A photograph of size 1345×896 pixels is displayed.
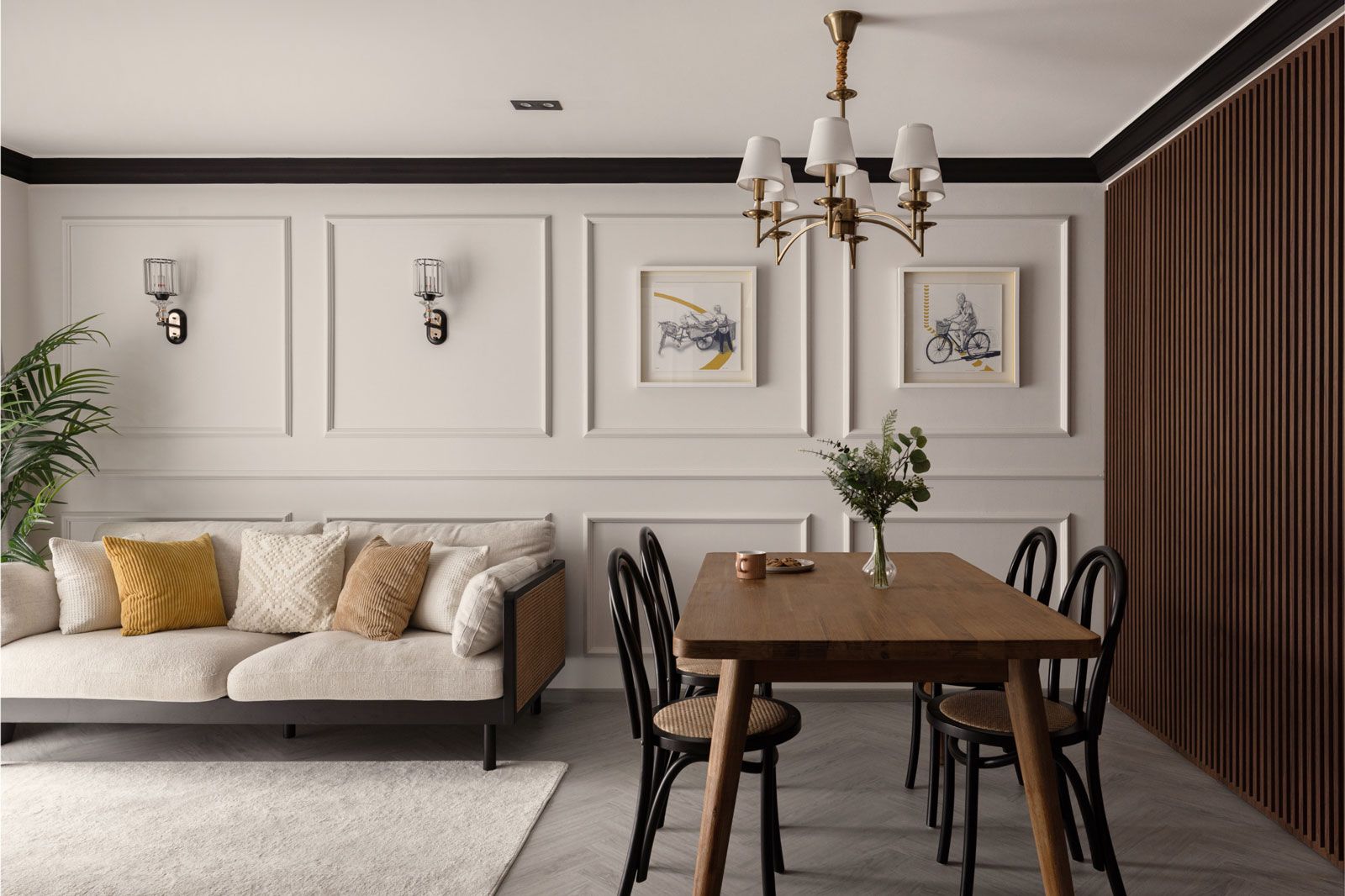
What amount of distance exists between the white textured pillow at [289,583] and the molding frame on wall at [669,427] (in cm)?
132

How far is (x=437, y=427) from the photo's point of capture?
428cm

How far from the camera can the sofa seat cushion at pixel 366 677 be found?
3.21m

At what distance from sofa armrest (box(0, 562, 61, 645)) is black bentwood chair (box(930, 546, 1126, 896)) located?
11.5 feet

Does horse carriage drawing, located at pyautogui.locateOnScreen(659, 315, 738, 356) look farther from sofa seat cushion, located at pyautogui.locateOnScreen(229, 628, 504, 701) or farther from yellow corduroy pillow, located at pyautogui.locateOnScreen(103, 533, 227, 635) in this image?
yellow corduroy pillow, located at pyautogui.locateOnScreen(103, 533, 227, 635)

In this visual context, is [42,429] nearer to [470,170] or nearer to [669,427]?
[470,170]

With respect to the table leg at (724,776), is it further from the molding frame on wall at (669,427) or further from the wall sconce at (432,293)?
Answer: the wall sconce at (432,293)

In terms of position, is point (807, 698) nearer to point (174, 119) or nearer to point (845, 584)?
point (845, 584)

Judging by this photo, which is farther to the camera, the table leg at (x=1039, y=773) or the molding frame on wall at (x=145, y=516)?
the molding frame on wall at (x=145, y=516)

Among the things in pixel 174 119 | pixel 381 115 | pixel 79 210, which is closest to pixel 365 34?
pixel 381 115

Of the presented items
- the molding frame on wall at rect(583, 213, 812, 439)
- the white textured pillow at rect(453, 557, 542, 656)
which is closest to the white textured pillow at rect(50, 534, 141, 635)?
the white textured pillow at rect(453, 557, 542, 656)

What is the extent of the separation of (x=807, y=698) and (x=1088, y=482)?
1738mm

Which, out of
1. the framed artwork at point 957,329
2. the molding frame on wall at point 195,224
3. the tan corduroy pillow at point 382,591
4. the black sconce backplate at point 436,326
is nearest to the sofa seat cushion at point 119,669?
the tan corduroy pillow at point 382,591

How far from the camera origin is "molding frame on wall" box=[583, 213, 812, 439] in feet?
13.8

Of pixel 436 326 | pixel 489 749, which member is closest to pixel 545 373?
pixel 436 326
